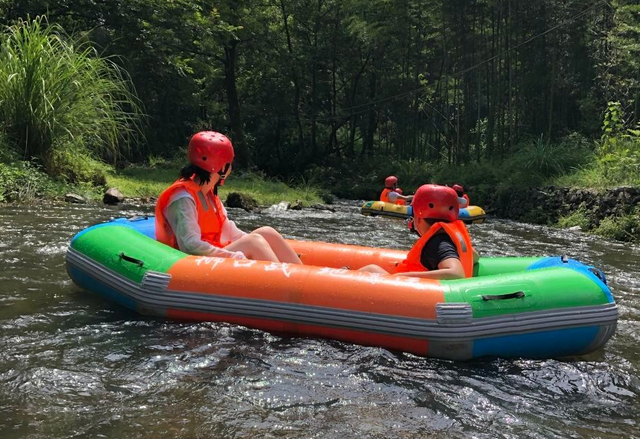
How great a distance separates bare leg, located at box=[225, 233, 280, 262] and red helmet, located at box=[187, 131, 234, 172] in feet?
1.70

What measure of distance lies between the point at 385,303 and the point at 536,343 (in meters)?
0.86

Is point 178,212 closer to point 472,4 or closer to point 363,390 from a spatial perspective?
Answer: point 363,390

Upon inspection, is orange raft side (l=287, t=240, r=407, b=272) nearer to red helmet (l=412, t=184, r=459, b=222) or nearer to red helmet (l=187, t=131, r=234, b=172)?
red helmet (l=412, t=184, r=459, b=222)

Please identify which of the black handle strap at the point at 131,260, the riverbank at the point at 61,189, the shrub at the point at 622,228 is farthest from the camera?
the shrub at the point at 622,228

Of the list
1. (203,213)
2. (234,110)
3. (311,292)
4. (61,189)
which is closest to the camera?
(311,292)

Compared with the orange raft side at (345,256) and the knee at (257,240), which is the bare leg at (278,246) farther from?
the orange raft side at (345,256)

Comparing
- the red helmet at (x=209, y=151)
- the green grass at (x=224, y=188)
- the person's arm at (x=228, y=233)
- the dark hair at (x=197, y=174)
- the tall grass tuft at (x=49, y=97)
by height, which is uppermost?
the tall grass tuft at (x=49, y=97)

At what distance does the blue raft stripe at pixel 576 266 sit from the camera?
351 centimetres

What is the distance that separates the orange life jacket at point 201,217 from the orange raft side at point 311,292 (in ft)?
1.49

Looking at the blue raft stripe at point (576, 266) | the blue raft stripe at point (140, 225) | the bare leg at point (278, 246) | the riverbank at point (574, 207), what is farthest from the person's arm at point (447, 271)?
the riverbank at point (574, 207)

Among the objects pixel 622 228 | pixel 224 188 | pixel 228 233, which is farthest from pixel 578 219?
pixel 228 233

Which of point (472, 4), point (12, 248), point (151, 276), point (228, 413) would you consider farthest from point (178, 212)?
point (472, 4)

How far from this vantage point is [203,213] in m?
4.15

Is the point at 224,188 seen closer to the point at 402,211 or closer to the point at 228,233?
the point at 402,211
